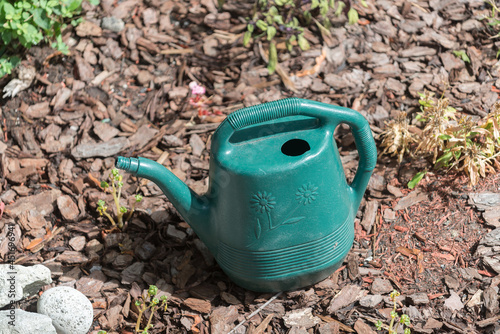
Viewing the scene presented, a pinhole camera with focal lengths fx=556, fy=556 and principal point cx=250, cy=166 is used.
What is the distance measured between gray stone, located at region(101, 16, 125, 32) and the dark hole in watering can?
1.76m

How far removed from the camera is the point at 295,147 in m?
2.12

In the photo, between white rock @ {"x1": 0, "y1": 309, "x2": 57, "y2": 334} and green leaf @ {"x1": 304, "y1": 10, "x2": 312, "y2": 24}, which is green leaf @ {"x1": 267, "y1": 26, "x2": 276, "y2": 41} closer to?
green leaf @ {"x1": 304, "y1": 10, "x2": 312, "y2": 24}

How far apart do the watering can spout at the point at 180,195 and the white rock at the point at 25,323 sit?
0.64 meters

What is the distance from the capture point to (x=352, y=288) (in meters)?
2.37

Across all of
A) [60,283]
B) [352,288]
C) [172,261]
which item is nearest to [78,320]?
[60,283]

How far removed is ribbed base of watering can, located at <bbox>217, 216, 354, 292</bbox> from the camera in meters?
2.13

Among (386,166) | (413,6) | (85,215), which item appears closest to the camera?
(85,215)

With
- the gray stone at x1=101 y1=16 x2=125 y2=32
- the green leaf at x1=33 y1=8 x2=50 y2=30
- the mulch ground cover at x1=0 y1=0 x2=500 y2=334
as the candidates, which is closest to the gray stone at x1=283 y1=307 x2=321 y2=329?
the mulch ground cover at x1=0 y1=0 x2=500 y2=334

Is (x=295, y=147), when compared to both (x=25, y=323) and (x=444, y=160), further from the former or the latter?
(x=25, y=323)

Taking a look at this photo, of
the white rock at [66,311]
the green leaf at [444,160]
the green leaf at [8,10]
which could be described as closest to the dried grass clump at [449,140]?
the green leaf at [444,160]

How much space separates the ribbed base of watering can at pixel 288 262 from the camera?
213 centimetres

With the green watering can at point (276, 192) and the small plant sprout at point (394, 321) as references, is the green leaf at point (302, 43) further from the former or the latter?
the small plant sprout at point (394, 321)

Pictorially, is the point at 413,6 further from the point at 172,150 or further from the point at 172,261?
the point at 172,261

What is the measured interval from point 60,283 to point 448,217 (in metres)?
1.75
